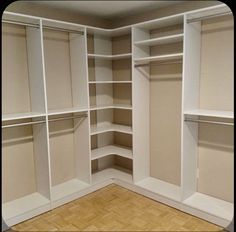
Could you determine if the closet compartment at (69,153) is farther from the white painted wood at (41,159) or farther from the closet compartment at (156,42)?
the closet compartment at (156,42)

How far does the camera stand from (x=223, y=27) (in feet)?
8.63

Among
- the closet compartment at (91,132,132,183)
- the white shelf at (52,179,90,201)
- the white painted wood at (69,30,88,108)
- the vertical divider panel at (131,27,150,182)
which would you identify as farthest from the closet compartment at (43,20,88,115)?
the white shelf at (52,179,90,201)

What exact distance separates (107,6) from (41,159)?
2.05 m

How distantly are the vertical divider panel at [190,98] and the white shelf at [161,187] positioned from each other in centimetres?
17

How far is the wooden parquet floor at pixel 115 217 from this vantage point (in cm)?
254

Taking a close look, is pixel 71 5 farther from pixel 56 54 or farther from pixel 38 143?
pixel 38 143

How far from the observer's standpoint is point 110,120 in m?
3.97

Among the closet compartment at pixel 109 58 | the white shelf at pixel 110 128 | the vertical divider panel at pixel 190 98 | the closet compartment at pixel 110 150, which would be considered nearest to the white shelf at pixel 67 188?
the closet compartment at pixel 110 150

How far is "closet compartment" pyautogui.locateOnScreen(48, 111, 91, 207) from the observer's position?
3279 mm

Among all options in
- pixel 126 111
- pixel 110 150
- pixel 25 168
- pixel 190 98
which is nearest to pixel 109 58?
pixel 126 111

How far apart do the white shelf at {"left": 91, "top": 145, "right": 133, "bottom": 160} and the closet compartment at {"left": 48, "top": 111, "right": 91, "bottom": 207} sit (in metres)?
0.23

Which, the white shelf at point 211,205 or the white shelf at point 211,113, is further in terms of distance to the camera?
the white shelf at point 211,205

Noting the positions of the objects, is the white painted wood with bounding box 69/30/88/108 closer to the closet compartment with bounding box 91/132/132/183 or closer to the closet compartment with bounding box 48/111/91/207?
the closet compartment with bounding box 48/111/91/207

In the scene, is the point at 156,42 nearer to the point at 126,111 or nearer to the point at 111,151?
the point at 126,111
